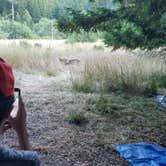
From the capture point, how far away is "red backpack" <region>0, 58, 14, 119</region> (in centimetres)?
153

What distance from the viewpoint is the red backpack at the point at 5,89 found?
1534 mm

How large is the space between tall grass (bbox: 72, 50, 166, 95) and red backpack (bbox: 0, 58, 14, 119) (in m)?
3.78

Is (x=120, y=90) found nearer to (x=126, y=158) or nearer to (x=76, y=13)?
(x=76, y=13)

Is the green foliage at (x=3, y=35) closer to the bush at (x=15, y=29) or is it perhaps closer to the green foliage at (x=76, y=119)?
the bush at (x=15, y=29)

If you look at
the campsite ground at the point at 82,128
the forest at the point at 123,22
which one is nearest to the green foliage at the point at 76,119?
the campsite ground at the point at 82,128

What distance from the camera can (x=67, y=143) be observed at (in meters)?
3.03

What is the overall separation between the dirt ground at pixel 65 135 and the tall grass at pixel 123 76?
0.60 m

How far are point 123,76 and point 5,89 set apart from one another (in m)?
4.01

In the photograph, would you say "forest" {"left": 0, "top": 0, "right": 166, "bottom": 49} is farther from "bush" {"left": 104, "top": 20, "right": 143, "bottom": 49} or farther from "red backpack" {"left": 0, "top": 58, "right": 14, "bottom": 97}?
"red backpack" {"left": 0, "top": 58, "right": 14, "bottom": 97}

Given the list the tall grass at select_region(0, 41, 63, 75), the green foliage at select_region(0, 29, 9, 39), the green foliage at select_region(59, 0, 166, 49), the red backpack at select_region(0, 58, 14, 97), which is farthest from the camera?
the green foliage at select_region(0, 29, 9, 39)

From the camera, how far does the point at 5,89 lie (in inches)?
60.4

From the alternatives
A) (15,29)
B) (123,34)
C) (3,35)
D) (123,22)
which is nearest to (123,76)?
(123,34)

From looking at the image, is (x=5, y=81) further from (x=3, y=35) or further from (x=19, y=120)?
(x=3, y=35)

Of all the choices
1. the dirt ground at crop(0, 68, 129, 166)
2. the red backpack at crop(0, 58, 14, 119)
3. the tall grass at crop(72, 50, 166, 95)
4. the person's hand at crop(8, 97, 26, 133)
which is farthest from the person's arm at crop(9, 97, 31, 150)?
the tall grass at crop(72, 50, 166, 95)
